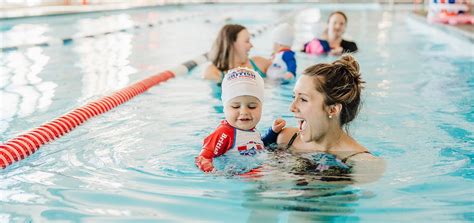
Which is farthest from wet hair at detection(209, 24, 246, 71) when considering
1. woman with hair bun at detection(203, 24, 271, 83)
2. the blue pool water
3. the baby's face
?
the baby's face

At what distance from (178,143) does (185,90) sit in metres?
2.30

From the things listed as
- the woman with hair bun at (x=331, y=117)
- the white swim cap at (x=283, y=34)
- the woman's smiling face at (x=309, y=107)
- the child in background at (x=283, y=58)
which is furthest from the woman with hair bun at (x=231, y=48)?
the woman's smiling face at (x=309, y=107)

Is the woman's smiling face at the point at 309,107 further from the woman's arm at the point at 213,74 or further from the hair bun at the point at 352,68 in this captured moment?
the woman's arm at the point at 213,74

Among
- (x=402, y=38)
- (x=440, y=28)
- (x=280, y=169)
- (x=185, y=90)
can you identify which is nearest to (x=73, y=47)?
(x=185, y=90)

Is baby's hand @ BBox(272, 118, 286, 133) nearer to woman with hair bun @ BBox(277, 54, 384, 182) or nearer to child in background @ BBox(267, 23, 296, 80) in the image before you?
woman with hair bun @ BBox(277, 54, 384, 182)

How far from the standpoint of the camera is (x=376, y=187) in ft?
9.82

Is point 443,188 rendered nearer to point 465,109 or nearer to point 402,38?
point 465,109

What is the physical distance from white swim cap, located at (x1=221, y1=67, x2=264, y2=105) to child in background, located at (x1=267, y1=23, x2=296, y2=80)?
3.10 m

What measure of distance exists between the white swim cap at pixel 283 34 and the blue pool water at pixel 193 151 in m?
0.49

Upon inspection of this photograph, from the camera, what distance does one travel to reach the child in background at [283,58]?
6395mm

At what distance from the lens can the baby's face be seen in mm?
3188

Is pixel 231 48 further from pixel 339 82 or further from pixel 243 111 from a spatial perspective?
pixel 339 82

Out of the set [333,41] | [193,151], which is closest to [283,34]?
[333,41]

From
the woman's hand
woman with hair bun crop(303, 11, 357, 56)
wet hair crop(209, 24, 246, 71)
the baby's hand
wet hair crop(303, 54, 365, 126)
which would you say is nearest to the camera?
wet hair crop(303, 54, 365, 126)
